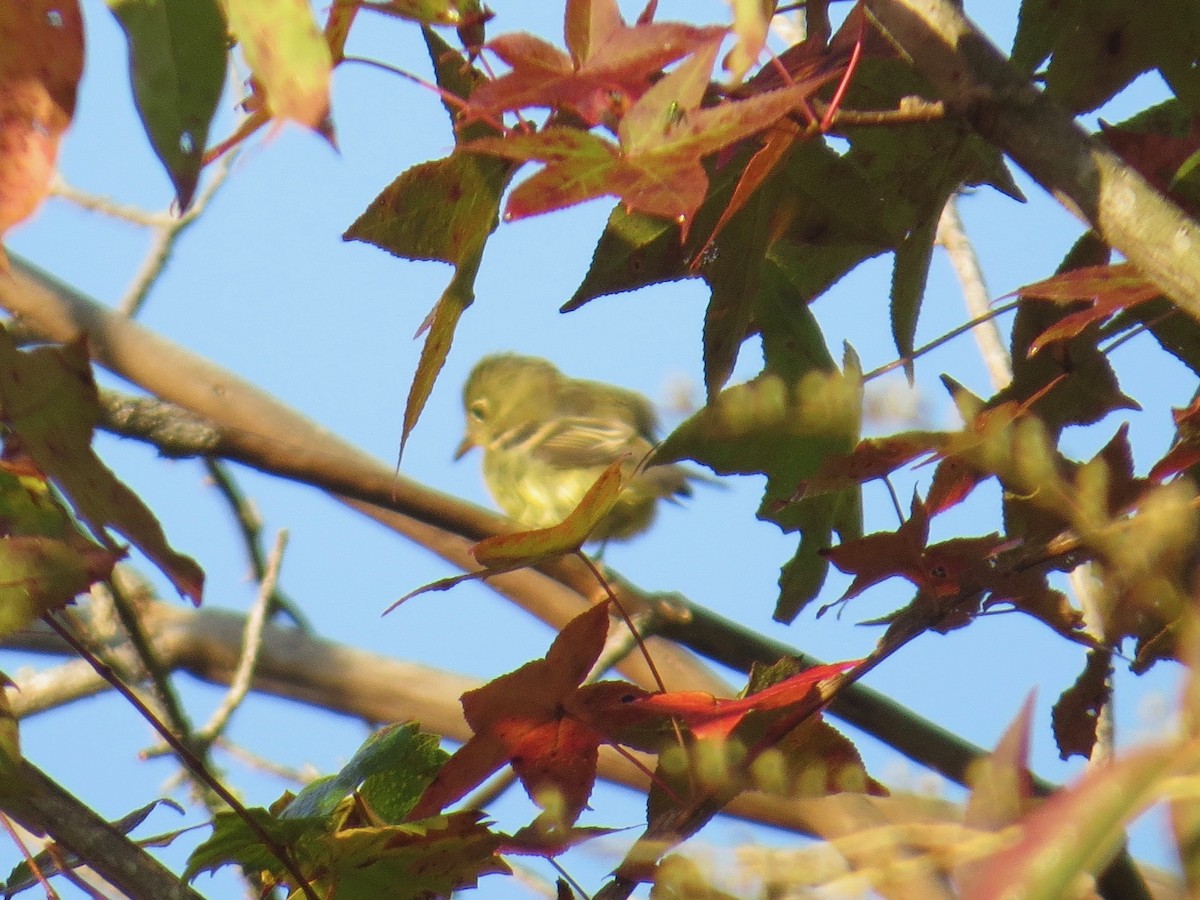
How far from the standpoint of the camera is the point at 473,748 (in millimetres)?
482

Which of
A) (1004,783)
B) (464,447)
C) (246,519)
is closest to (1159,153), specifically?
(1004,783)

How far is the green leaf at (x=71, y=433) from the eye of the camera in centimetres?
42

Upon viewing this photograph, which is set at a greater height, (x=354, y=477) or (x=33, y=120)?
(x=354, y=477)

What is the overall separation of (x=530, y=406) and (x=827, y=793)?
2.81m

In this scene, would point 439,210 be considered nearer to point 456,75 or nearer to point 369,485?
point 456,75

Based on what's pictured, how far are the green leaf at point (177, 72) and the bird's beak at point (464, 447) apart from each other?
292cm

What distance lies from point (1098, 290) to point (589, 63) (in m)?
0.17

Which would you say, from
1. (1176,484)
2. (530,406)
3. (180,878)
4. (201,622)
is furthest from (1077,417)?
(530,406)

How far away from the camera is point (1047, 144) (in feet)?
1.34

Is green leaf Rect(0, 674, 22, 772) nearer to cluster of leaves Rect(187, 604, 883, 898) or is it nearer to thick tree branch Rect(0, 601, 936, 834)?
cluster of leaves Rect(187, 604, 883, 898)

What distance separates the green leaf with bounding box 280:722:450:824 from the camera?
49 cm

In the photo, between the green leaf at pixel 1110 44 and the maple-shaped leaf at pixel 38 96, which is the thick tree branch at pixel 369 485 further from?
the green leaf at pixel 1110 44

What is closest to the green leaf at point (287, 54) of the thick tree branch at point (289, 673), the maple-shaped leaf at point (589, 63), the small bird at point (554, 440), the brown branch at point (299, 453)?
the maple-shaped leaf at point (589, 63)

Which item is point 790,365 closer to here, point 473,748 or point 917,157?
point 917,157
